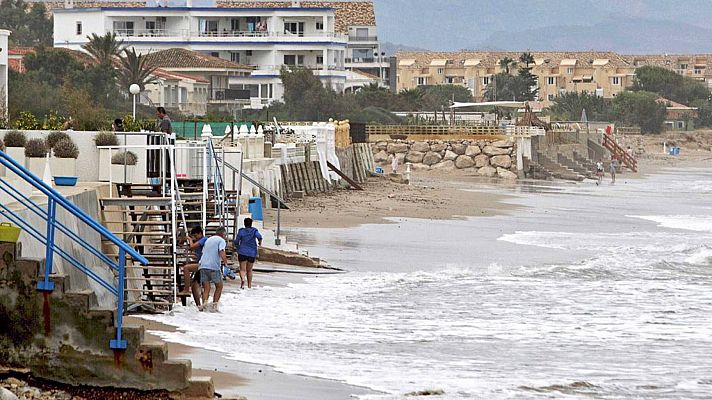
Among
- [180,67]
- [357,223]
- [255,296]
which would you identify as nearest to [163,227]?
[255,296]

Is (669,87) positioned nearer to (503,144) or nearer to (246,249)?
(503,144)

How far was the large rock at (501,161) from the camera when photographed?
62.7m

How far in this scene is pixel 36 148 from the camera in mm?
22797

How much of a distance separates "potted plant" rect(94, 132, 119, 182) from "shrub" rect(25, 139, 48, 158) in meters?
0.93

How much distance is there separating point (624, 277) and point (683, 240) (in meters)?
8.89

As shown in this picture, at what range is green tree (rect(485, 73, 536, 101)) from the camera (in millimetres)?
123500

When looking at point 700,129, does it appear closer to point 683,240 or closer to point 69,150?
point 683,240

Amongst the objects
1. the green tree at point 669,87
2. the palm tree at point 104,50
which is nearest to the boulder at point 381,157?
the palm tree at point 104,50

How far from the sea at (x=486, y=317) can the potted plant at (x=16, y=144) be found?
501cm

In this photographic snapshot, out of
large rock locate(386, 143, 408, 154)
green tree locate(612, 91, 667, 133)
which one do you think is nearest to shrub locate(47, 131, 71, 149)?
large rock locate(386, 143, 408, 154)

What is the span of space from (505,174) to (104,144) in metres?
40.9

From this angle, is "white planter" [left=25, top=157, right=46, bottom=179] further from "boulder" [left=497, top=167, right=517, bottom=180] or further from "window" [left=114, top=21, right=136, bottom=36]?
"window" [left=114, top=21, right=136, bottom=36]

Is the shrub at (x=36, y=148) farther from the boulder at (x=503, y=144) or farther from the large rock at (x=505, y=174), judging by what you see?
the boulder at (x=503, y=144)

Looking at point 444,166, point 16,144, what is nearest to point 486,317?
point 16,144
